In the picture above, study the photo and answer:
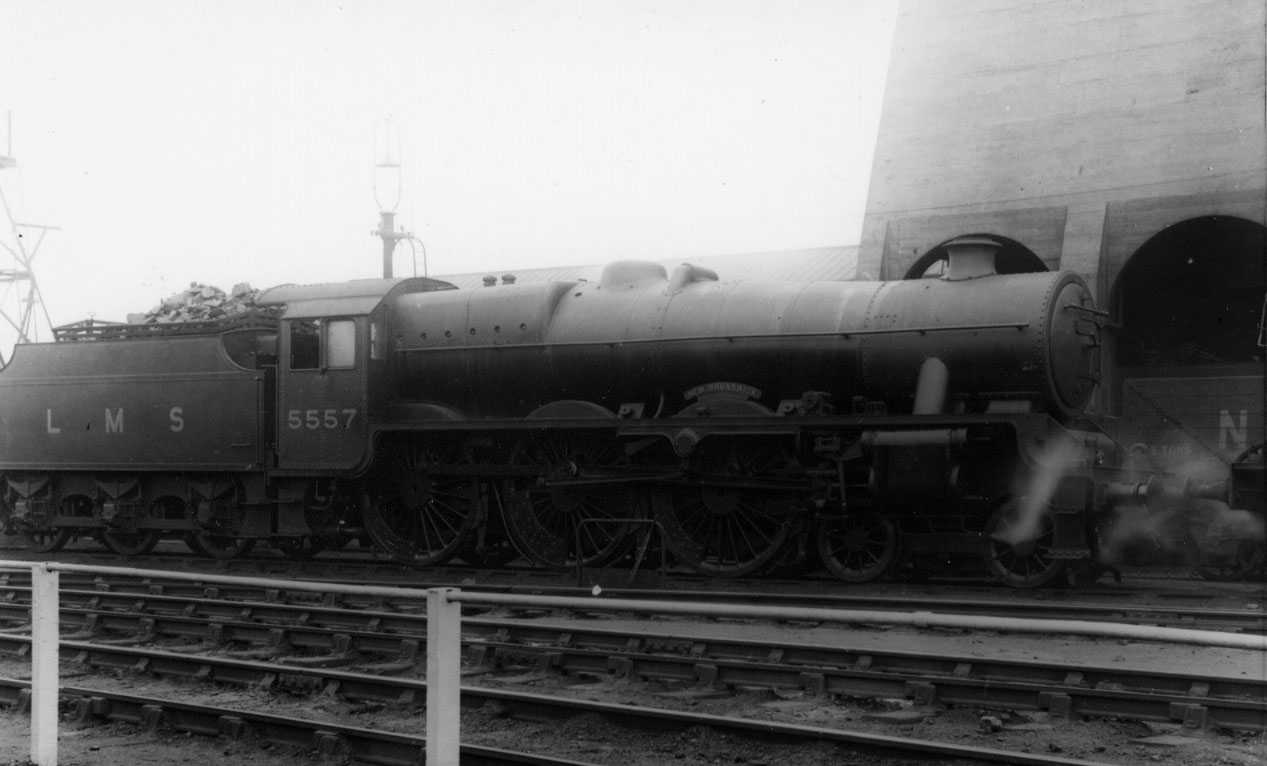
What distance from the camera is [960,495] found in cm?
1206

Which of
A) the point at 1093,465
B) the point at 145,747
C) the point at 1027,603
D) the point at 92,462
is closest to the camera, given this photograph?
the point at 145,747

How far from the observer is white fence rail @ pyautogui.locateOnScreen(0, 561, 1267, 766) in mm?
4633

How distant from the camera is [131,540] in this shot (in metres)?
17.3

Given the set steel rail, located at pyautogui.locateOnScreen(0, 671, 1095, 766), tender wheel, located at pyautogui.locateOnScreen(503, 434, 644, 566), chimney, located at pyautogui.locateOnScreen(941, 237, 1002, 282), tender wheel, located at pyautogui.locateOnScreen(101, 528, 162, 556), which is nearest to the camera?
steel rail, located at pyautogui.locateOnScreen(0, 671, 1095, 766)

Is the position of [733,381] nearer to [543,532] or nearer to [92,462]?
[543,532]

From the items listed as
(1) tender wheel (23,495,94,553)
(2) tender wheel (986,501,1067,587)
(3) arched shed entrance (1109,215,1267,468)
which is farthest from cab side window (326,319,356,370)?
(3) arched shed entrance (1109,215,1267,468)

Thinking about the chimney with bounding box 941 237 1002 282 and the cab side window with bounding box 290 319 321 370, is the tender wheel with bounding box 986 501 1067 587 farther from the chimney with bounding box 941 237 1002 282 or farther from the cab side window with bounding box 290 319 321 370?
the cab side window with bounding box 290 319 321 370

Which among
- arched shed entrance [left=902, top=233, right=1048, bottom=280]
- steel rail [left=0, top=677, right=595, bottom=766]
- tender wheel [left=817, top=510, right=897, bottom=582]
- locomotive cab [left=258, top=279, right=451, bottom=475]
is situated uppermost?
arched shed entrance [left=902, top=233, right=1048, bottom=280]

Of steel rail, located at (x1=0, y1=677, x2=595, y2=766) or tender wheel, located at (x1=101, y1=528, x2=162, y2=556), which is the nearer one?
steel rail, located at (x1=0, y1=677, x2=595, y2=766)

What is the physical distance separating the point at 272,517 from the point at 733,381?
6240 millimetres

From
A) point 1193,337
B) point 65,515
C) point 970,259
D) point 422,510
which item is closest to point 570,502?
point 422,510

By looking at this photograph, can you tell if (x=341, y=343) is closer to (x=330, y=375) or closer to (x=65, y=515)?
(x=330, y=375)

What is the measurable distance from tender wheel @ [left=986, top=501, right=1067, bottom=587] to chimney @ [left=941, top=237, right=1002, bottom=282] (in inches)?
86.7

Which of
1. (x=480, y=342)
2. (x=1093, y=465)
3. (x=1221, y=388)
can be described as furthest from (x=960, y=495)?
(x=1221, y=388)
